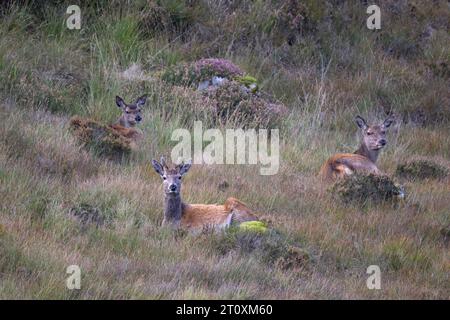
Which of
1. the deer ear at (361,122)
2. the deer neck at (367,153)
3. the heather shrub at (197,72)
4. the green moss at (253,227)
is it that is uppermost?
the heather shrub at (197,72)

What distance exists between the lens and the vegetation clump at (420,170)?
15180 millimetres

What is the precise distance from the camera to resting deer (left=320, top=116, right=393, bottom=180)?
14148 mm

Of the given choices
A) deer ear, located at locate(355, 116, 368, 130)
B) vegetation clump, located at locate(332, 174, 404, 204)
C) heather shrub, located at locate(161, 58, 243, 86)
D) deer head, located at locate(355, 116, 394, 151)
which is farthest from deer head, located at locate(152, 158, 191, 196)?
heather shrub, located at locate(161, 58, 243, 86)

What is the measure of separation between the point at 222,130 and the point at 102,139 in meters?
2.38

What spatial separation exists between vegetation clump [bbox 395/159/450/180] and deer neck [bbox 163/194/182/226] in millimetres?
4753

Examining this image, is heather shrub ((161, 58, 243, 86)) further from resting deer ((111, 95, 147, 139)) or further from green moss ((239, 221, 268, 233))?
green moss ((239, 221, 268, 233))

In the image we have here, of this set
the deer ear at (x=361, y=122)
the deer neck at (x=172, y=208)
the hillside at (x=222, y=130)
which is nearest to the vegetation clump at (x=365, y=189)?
the hillside at (x=222, y=130)

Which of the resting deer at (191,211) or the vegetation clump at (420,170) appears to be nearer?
the resting deer at (191,211)

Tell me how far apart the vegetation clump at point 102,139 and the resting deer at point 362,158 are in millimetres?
2915

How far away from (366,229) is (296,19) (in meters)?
9.86

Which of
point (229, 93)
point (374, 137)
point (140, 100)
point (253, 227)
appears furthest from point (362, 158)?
point (253, 227)

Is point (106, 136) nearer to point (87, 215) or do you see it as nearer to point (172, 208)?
point (172, 208)

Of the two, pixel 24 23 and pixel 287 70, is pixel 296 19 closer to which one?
pixel 287 70

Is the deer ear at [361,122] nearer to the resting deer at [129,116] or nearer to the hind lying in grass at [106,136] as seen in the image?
the resting deer at [129,116]
